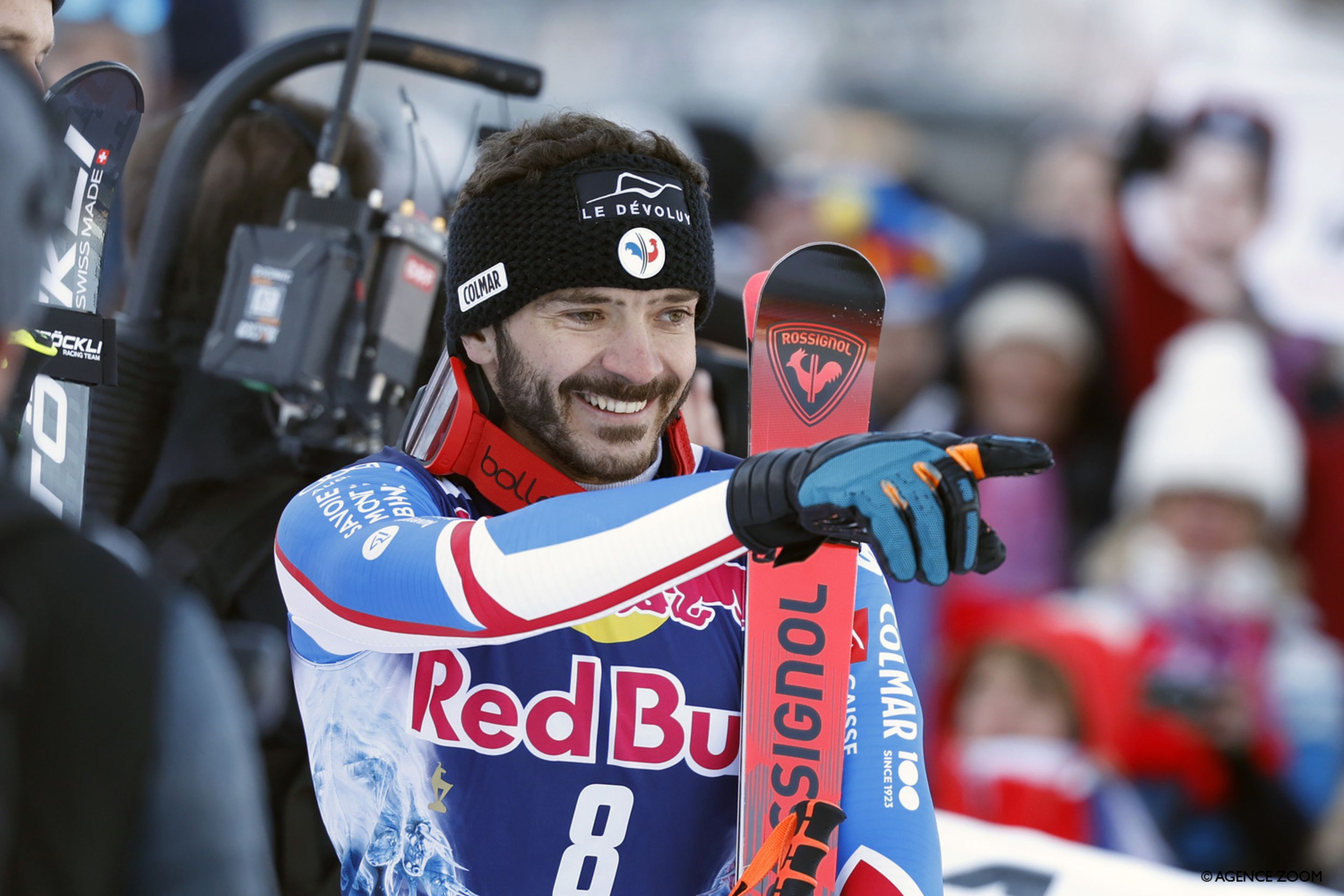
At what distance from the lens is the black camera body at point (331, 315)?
3051 millimetres

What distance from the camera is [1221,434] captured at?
5.78 metres

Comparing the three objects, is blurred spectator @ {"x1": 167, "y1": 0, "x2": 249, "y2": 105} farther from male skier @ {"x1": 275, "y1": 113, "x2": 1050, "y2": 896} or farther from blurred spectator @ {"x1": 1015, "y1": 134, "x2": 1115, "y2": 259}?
male skier @ {"x1": 275, "y1": 113, "x2": 1050, "y2": 896}

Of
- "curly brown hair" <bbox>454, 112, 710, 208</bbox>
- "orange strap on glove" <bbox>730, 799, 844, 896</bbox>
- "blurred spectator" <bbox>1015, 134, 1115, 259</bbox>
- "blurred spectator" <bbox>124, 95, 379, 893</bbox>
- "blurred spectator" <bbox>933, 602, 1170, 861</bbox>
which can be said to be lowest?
"blurred spectator" <bbox>933, 602, 1170, 861</bbox>

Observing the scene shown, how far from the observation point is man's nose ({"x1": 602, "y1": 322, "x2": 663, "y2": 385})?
237 centimetres

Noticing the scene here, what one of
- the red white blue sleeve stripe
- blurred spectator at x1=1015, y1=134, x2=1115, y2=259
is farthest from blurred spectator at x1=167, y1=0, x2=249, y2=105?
the red white blue sleeve stripe

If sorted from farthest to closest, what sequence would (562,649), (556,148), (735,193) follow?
(735,193), (556,148), (562,649)

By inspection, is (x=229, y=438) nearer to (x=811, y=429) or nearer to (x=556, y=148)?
(x=556, y=148)

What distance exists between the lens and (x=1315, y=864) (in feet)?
17.1

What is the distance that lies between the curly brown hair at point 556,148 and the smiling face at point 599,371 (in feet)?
0.73

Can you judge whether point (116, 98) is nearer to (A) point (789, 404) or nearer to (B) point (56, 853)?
(A) point (789, 404)

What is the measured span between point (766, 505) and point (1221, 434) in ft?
14.4

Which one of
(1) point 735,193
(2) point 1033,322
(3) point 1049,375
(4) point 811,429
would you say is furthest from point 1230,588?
(4) point 811,429

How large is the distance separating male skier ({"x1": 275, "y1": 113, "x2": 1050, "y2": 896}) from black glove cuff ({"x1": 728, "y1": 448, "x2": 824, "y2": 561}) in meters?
0.29

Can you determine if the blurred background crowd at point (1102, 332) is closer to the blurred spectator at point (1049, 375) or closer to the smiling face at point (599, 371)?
the blurred spectator at point (1049, 375)
